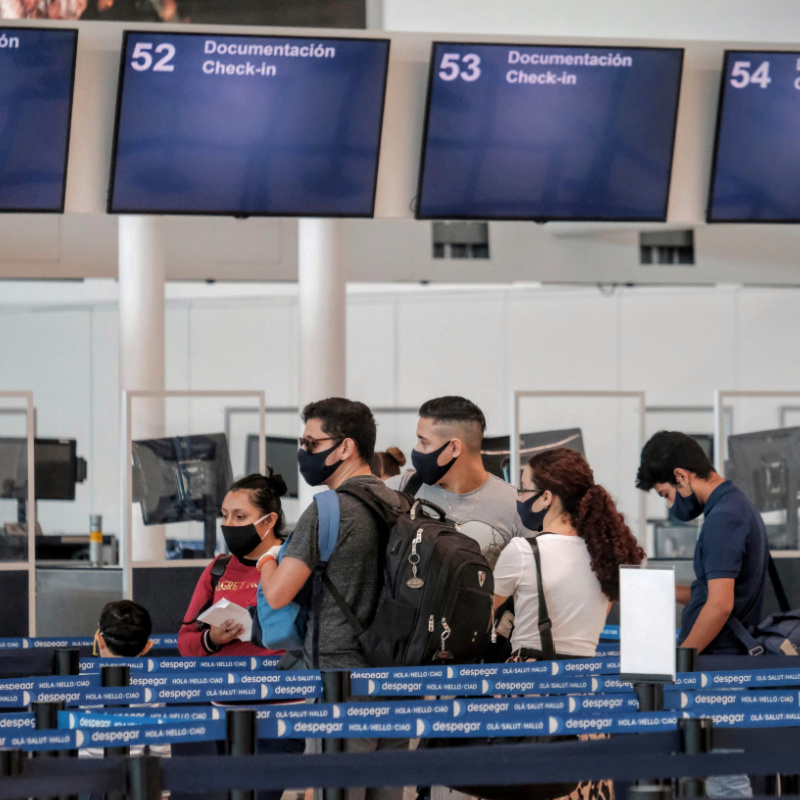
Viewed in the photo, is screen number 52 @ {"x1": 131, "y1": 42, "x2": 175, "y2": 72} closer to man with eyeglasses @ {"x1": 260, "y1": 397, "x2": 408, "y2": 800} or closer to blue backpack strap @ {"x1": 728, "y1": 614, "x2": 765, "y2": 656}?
man with eyeglasses @ {"x1": 260, "y1": 397, "x2": 408, "y2": 800}

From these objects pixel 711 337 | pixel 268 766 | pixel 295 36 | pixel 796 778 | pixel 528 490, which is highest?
pixel 295 36

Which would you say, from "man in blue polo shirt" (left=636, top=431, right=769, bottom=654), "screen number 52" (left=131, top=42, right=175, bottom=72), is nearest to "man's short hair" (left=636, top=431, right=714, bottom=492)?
"man in blue polo shirt" (left=636, top=431, right=769, bottom=654)

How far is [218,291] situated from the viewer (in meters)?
13.7

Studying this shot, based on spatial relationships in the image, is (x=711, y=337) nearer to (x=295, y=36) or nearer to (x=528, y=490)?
(x=295, y=36)

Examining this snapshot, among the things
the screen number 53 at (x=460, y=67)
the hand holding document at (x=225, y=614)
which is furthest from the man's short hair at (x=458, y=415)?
the screen number 53 at (x=460, y=67)

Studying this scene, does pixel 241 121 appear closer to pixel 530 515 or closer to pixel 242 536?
pixel 242 536

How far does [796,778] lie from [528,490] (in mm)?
1038

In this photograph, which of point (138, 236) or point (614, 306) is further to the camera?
point (614, 306)

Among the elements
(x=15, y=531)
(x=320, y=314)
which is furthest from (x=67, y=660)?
(x=320, y=314)

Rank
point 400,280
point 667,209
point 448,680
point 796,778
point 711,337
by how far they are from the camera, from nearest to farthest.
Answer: point 796,778 → point 448,680 → point 667,209 → point 400,280 → point 711,337

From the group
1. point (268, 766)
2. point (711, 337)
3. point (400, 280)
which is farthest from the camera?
point (711, 337)

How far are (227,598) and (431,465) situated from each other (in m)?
0.83

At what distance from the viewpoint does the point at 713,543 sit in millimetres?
3770

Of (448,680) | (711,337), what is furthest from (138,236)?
(448,680)
